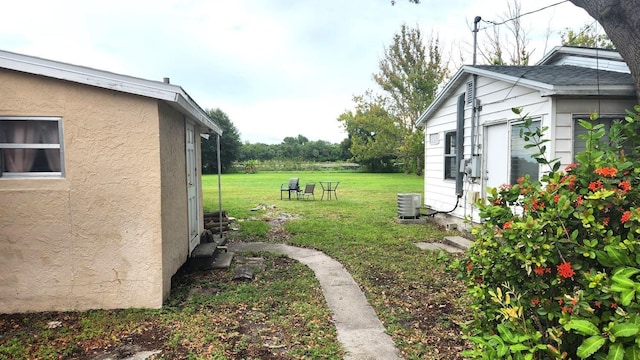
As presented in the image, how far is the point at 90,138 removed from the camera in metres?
4.21

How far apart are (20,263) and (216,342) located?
2.56m

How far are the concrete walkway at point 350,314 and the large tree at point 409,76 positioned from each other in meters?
21.5

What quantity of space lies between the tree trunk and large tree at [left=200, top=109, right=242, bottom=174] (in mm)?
36587

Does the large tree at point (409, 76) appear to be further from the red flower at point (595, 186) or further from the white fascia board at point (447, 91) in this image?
the red flower at point (595, 186)

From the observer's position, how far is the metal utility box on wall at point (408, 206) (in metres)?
9.97

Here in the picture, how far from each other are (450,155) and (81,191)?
7.58 metres

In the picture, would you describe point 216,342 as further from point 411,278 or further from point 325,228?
point 325,228

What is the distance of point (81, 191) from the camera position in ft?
13.9

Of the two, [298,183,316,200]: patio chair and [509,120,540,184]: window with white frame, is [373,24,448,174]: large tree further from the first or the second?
[509,120,540,184]: window with white frame

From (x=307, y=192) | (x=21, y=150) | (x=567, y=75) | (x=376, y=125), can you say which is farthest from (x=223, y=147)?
(x=567, y=75)

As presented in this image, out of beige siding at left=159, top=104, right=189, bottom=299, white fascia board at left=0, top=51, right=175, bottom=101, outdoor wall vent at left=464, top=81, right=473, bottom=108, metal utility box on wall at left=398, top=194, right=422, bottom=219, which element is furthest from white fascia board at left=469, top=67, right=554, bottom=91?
beige siding at left=159, top=104, right=189, bottom=299

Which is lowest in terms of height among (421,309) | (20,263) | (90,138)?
(421,309)

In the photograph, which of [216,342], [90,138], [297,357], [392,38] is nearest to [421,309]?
[297,357]

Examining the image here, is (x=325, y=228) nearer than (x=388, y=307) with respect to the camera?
No
